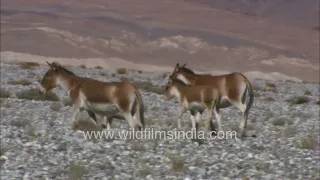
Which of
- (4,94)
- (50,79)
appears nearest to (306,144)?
(50,79)

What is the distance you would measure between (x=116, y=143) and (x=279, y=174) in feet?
19.6

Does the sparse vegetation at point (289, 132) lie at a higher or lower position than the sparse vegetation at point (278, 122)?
lower

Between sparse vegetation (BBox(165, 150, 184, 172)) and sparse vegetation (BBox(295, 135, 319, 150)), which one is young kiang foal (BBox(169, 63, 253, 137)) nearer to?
sparse vegetation (BBox(295, 135, 319, 150))

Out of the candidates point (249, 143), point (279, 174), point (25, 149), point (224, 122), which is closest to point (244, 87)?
point (249, 143)

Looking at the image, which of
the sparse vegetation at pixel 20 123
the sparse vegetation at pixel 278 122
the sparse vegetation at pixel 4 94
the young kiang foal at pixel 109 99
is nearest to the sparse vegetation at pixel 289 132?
the sparse vegetation at pixel 278 122

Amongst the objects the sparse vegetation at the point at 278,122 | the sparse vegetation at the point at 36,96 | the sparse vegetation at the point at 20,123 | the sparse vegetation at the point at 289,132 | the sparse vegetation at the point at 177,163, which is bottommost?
the sparse vegetation at the point at 177,163

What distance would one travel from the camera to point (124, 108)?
20156 mm

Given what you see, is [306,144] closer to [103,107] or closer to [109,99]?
[109,99]

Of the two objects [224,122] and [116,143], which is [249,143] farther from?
[224,122]

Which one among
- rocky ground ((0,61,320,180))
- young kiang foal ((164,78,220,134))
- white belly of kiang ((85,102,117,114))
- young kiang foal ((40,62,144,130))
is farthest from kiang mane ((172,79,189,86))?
white belly of kiang ((85,102,117,114))

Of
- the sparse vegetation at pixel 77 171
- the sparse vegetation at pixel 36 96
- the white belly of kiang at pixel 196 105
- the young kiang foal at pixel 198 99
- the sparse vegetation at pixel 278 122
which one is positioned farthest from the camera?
the sparse vegetation at pixel 36 96

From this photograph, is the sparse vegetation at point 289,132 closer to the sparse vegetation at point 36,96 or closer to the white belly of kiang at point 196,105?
the white belly of kiang at point 196,105

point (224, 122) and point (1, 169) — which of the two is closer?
point (1, 169)

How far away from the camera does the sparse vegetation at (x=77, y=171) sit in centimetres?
1561
